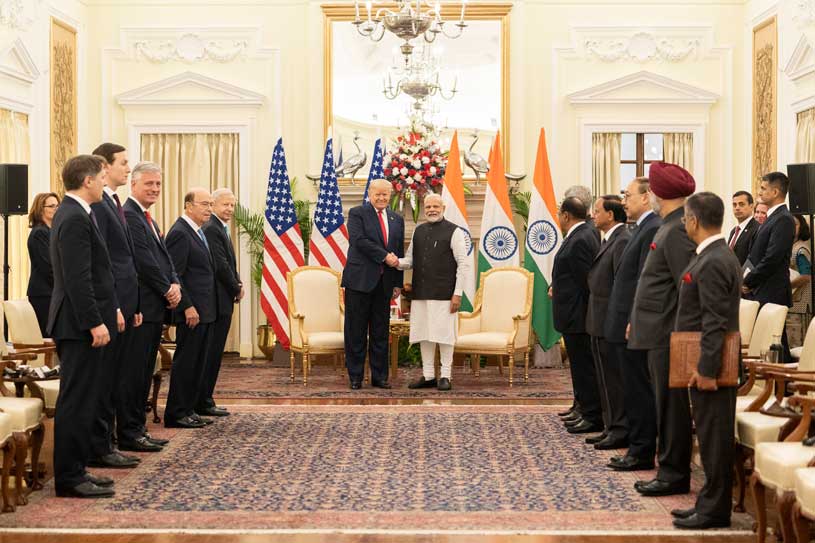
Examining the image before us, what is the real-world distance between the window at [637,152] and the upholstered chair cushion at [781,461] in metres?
7.91

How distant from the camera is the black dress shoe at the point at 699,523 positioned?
470 centimetres

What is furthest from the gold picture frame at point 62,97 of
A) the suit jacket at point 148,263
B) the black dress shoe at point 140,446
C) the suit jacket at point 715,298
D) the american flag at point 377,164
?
the suit jacket at point 715,298

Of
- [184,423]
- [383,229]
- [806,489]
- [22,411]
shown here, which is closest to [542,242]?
[383,229]

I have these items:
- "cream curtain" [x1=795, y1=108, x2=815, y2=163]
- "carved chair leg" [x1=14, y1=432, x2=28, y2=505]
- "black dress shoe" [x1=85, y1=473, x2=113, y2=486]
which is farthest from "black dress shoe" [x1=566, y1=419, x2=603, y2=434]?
"cream curtain" [x1=795, y1=108, x2=815, y2=163]

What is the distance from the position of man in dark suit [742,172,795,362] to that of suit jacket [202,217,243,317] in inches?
150

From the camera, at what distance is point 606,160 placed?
1215cm

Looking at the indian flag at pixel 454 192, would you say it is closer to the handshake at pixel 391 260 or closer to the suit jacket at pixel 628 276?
the handshake at pixel 391 260

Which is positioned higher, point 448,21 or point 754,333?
point 448,21

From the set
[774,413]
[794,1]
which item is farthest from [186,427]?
[794,1]

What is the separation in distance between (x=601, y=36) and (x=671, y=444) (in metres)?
7.80

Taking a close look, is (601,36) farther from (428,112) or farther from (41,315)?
(41,315)

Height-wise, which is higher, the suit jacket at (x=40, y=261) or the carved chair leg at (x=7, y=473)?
the suit jacket at (x=40, y=261)

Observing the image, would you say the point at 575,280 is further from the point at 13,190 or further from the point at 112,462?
the point at 13,190

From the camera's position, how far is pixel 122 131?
12195 millimetres
